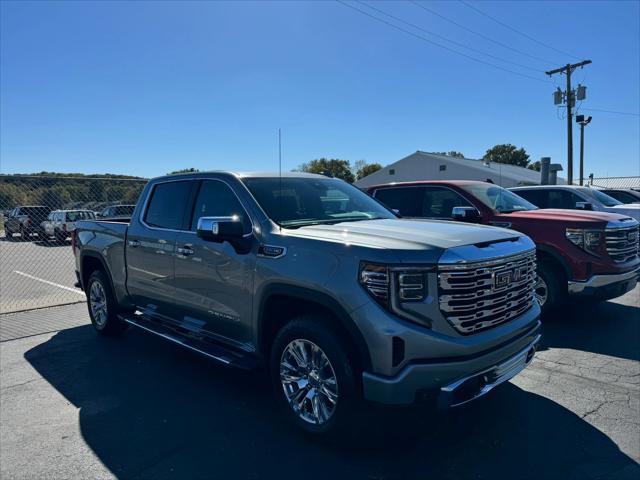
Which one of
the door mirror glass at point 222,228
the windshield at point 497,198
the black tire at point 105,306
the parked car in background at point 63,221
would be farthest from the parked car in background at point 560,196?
the parked car in background at point 63,221

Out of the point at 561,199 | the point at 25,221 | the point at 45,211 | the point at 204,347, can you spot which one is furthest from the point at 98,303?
the point at 25,221

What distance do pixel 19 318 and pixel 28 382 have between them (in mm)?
3406

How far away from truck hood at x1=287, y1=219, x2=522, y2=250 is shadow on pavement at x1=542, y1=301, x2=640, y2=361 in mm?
2628

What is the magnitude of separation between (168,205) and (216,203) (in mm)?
914

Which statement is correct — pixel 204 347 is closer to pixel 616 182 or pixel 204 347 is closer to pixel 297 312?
pixel 297 312

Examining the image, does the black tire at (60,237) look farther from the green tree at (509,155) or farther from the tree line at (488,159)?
the green tree at (509,155)

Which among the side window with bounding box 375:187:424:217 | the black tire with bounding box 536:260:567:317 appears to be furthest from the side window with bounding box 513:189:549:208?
the black tire with bounding box 536:260:567:317

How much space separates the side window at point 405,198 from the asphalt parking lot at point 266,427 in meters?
3.39

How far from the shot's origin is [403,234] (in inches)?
132

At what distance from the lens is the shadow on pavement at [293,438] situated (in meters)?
3.07

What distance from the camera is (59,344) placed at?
605 cm

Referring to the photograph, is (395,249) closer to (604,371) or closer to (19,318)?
(604,371)

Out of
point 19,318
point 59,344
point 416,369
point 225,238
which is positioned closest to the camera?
point 416,369

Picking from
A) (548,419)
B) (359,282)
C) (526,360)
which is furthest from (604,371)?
(359,282)
